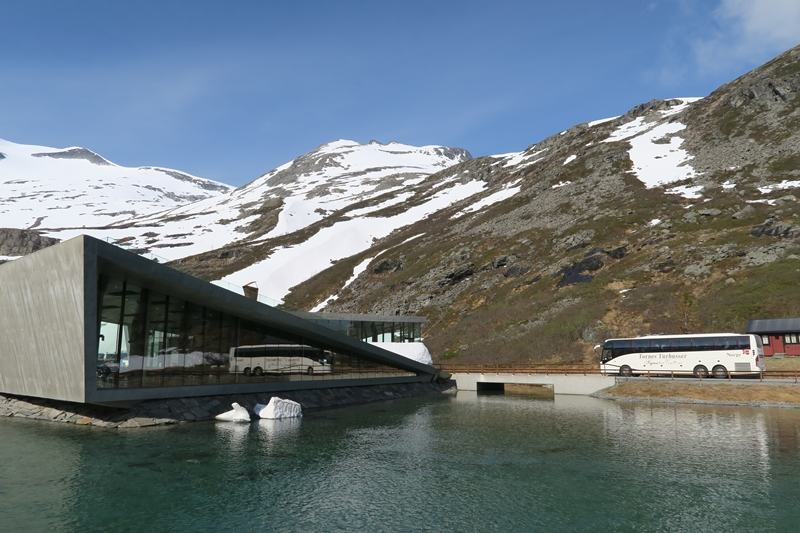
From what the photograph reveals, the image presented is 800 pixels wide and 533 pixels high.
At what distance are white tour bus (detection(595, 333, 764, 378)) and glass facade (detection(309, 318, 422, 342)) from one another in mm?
19924

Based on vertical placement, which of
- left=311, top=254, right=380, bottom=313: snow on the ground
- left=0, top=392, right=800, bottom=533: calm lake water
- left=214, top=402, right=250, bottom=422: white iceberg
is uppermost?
left=311, top=254, right=380, bottom=313: snow on the ground

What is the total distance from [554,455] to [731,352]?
103ft

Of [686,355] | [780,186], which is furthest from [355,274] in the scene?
[780,186]

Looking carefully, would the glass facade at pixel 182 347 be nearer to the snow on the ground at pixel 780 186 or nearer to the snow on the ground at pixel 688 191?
the snow on the ground at pixel 688 191

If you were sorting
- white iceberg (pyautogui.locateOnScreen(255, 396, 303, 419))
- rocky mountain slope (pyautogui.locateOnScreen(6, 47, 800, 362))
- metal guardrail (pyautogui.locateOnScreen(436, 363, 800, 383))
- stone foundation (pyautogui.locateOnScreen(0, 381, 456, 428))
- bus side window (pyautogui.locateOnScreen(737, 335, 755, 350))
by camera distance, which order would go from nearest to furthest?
stone foundation (pyautogui.locateOnScreen(0, 381, 456, 428)) < white iceberg (pyautogui.locateOnScreen(255, 396, 303, 419)) < metal guardrail (pyautogui.locateOnScreen(436, 363, 800, 383)) < bus side window (pyautogui.locateOnScreen(737, 335, 755, 350)) < rocky mountain slope (pyautogui.locateOnScreen(6, 47, 800, 362))

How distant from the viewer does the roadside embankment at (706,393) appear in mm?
40094

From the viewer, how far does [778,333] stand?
176ft

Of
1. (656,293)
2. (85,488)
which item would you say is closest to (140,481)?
(85,488)

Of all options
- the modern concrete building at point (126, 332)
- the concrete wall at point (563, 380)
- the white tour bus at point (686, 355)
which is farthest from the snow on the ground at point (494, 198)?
the modern concrete building at point (126, 332)

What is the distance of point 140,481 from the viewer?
63.2 feet

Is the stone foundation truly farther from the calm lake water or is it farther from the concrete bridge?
the concrete bridge

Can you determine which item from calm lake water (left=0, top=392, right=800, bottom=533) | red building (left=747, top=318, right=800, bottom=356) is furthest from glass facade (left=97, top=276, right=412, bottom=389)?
red building (left=747, top=318, right=800, bottom=356)

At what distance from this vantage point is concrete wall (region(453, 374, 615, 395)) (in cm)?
5066

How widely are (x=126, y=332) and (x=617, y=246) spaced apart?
2858 inches
